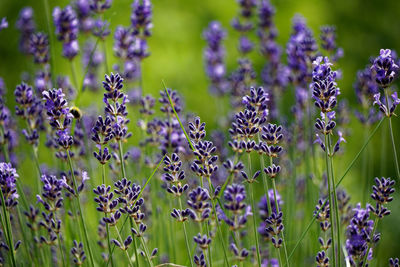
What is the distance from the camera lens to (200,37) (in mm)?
6551

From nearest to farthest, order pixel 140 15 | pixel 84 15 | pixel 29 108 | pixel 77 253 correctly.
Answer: pixel 77 253 < pixel 29 108 < pixel 140 15 < pixel 84 15

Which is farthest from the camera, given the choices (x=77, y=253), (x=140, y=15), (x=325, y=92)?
(x=140, y=15)

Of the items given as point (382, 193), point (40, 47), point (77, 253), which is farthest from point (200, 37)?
point (382, 193)

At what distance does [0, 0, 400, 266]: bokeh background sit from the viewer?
606 centimetres

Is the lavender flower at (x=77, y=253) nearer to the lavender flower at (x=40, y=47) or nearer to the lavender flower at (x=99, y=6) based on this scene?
the lavender flower at (x=40, y=47)

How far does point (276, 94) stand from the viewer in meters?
3.71

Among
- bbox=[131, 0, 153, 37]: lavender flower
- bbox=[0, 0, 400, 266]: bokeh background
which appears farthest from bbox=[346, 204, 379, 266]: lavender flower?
bbox=[0, 0, 400, 266]: bokeh background

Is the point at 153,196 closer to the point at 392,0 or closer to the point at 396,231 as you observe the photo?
the point at 396,231

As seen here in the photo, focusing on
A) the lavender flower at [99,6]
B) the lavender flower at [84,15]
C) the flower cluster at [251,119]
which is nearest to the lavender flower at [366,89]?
the flower cluster at [251,119]

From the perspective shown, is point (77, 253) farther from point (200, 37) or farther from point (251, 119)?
point (200, 37)

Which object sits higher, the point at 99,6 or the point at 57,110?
the point at 99,6

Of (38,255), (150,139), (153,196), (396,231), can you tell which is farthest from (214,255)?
(396,231)

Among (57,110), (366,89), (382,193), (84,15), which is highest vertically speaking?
(84,15)

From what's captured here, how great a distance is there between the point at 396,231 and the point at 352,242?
10.3 feet
